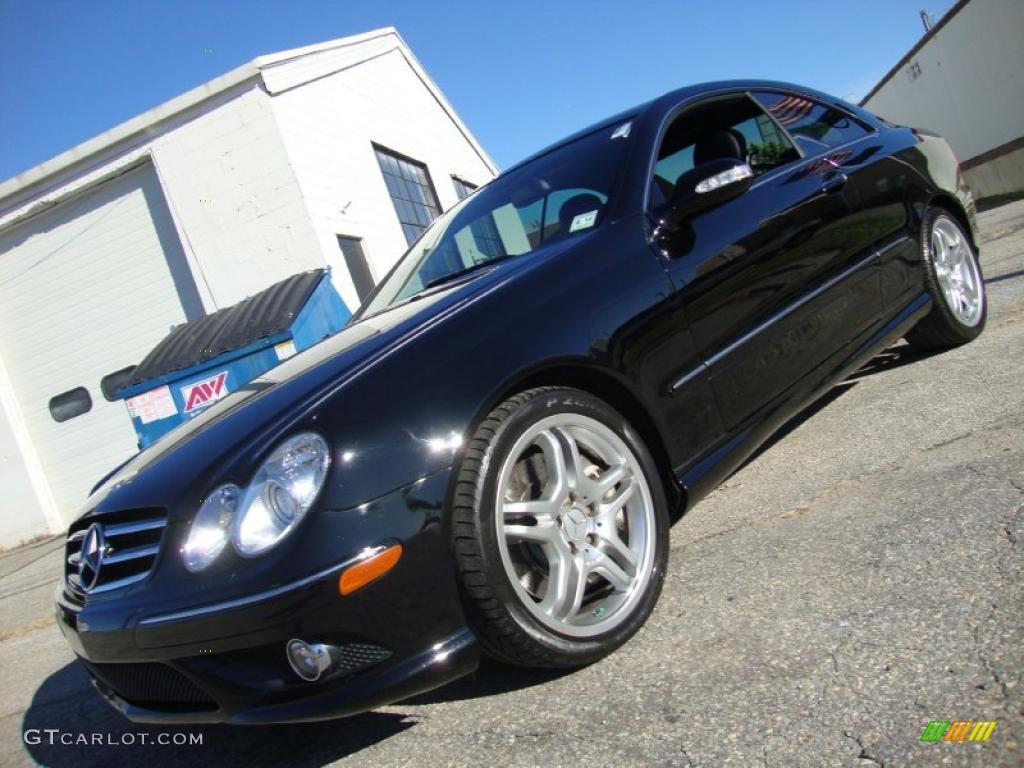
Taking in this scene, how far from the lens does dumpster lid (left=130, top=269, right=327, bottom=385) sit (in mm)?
5445

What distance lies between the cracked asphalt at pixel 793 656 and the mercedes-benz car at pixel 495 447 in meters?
0.17

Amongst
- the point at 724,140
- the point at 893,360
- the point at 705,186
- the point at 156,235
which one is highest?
the point at 156,235

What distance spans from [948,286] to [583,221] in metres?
2.40

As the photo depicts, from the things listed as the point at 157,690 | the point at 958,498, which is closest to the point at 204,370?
the point at 157,690

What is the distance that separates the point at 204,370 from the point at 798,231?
411cm

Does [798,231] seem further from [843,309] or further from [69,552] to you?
[69,552]

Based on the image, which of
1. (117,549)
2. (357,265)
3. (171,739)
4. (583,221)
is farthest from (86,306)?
(583,221)

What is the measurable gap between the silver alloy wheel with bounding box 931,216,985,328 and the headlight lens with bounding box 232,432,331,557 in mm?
3331

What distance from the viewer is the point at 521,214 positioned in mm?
3031

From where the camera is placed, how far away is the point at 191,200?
986 cm

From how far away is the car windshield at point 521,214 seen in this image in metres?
2.77

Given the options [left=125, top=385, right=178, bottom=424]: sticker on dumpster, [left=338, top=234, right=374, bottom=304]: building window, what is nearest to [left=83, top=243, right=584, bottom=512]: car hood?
[left=125, top=385, right=178, bottom=424]: sticker on dumpster

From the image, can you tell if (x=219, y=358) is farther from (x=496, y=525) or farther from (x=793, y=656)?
(x=793, y=656)

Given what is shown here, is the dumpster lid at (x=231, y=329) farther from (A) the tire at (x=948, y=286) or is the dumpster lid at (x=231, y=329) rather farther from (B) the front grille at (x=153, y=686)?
(A) the tire at (x=948, y=286)
